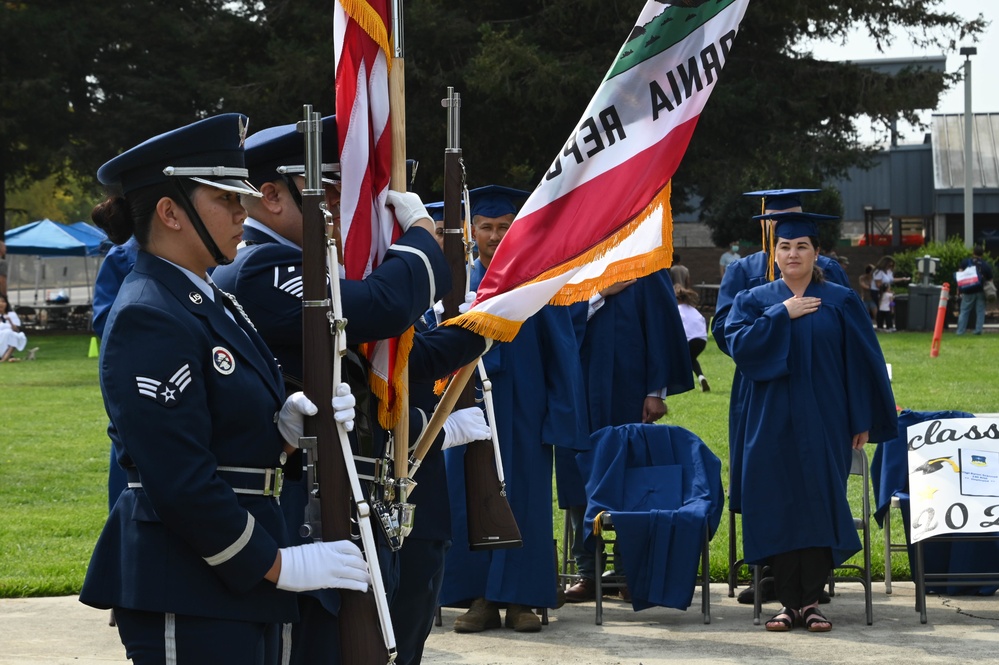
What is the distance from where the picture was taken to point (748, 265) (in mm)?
8133

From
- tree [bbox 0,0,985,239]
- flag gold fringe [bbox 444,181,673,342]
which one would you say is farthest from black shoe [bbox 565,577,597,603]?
tree [bbox 0,0,985,239]

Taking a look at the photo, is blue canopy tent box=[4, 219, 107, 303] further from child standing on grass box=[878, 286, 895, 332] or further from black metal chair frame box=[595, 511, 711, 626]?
black metal chair frame box=[595, 511, 711, 626]

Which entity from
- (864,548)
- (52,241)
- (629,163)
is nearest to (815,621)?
(864,548)

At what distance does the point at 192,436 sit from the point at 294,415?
1.13ft

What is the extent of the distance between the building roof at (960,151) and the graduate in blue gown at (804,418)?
40.2 metres

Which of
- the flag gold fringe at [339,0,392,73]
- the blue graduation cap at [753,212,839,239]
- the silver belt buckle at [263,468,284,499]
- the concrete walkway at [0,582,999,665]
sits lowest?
the concrete walkway at [0,582,999,665]

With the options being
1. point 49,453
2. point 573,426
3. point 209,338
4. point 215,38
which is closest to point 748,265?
point 573,426

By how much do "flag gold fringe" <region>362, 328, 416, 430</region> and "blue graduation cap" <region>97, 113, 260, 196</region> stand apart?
2.43 feet

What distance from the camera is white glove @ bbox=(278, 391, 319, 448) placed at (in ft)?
10.7

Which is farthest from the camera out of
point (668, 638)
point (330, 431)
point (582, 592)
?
point (582, 592)

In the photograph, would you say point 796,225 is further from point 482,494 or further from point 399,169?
point 399,169

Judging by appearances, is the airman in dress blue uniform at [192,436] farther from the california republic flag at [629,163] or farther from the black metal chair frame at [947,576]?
the black metal chair frame at [947,576]

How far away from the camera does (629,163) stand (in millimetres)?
4730

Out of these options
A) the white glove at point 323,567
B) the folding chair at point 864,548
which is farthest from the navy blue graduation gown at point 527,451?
the white glove at point 323,567
